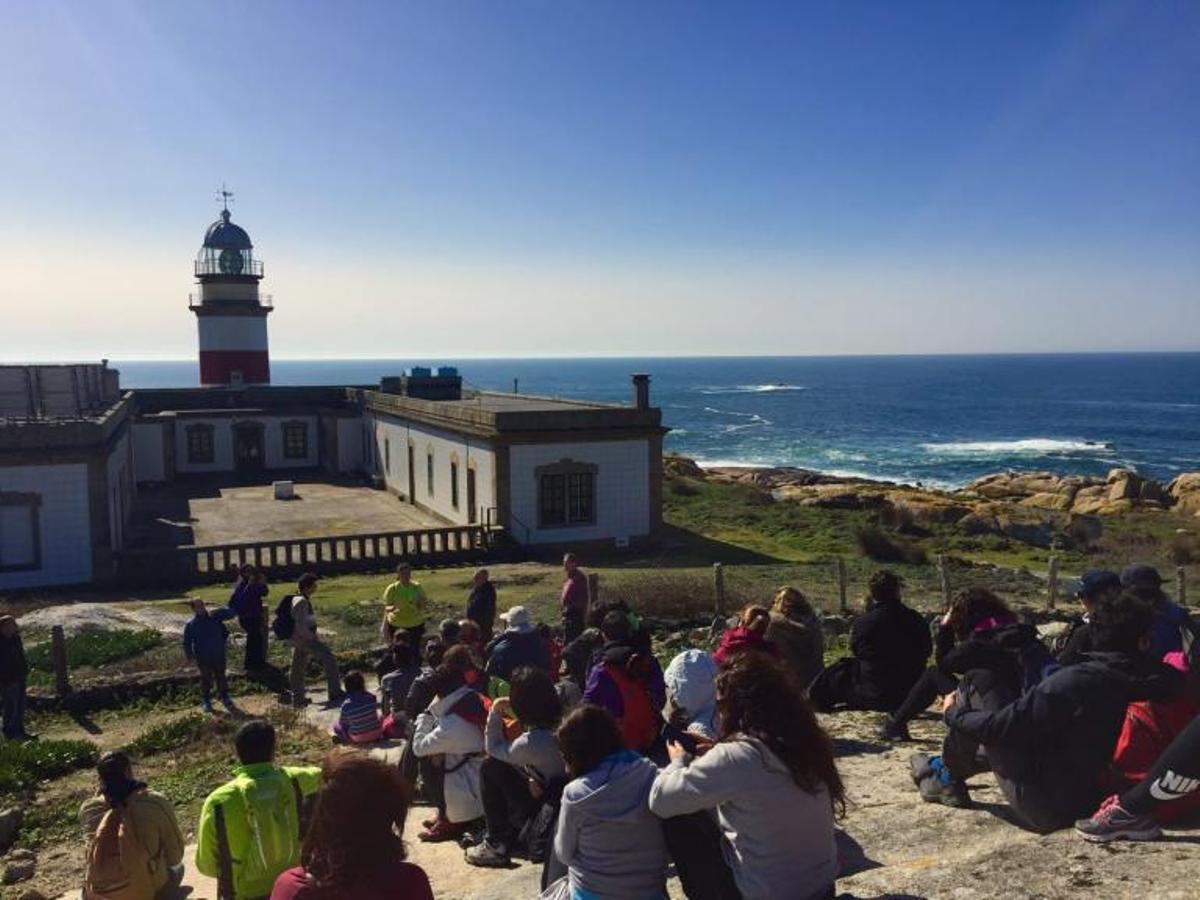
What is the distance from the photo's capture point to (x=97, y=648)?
15.0 m

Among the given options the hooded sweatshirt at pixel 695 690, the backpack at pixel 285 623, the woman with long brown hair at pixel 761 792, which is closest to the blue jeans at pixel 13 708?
the backpack at pixel 285 623

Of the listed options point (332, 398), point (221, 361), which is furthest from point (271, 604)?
point (221, 361)

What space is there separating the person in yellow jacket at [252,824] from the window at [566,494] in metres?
21.8

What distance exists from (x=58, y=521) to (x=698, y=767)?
876 inches

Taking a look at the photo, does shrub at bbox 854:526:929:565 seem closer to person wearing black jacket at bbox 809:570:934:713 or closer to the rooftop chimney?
the rooftop chimney

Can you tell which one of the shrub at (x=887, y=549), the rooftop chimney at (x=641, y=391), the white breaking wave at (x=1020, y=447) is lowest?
A: the white breaking wave at (x=1020, y=447)

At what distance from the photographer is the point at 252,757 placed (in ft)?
16.8

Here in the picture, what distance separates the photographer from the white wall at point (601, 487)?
26781 millimetres

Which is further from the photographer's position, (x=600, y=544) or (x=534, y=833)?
(x=600, y=544)

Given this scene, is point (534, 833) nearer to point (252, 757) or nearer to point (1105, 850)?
point (252, 757)

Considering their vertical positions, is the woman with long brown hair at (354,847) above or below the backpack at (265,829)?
above

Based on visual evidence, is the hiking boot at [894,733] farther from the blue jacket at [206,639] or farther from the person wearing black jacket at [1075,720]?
the blue jacket at [206,639]

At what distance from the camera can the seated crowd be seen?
4309mm

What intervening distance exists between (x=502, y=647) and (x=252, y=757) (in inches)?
137
